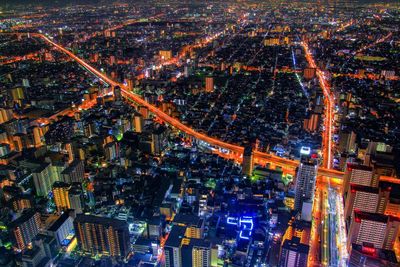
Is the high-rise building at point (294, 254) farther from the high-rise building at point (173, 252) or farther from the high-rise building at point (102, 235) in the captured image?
the high-rise building at point (102, 235)

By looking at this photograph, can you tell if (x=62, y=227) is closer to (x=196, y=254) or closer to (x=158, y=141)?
(x=196, y=254)

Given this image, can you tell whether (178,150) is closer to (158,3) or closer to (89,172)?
(89,172)

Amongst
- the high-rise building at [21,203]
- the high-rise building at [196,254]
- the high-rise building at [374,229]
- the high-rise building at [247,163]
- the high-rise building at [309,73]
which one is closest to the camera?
the high-rise building at [196,254]

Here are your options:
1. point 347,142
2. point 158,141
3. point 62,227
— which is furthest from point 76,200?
point 347,142

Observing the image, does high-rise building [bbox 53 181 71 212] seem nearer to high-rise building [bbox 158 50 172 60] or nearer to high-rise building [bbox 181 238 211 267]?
high-rise building [bbox 181 238 211 267]

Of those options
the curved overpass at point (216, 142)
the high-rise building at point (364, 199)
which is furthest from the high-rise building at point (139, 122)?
the high-rise building at point (364, 199)

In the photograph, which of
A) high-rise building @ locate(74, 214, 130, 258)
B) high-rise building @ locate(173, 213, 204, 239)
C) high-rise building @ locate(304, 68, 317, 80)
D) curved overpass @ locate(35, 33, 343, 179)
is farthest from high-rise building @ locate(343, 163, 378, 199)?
high-rise building @ locate(304, 68, 317, 80)
